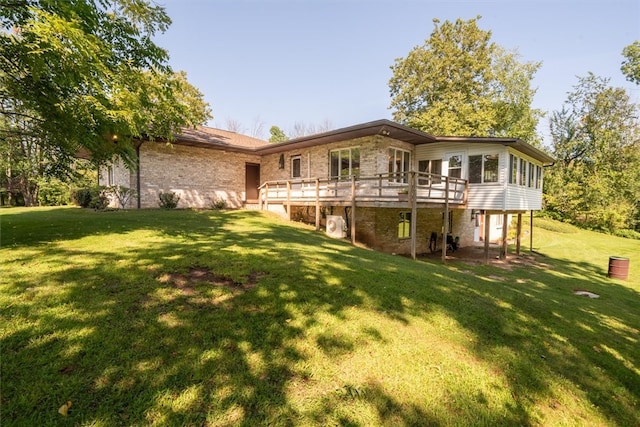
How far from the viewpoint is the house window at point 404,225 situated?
1457 cm

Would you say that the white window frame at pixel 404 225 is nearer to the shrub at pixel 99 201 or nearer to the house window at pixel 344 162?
the house window at pixel 344 162

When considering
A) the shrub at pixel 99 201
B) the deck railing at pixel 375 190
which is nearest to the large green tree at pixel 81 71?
the shrub at pixel 99 201

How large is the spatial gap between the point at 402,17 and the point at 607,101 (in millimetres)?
32168

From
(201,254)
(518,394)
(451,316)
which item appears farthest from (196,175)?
(518,394)

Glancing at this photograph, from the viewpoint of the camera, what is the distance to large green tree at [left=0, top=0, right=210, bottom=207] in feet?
16.6

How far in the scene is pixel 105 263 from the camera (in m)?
5.08

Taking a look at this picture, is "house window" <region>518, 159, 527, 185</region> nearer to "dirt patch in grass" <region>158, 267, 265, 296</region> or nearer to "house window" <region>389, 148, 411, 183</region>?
"house window" <region>389, 148, 411, 183</region>

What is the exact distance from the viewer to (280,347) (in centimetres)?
328

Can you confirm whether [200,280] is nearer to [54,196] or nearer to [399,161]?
[399,161]

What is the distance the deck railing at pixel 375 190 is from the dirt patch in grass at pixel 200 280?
7612mm

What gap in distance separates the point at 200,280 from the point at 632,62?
35040 mm

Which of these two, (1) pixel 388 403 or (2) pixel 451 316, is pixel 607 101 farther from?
(1) pixel 388 403

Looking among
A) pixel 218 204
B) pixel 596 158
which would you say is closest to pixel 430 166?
pixel 218 204

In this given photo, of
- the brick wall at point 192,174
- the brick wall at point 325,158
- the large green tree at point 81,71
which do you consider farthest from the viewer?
the brick wall at point 192,174
